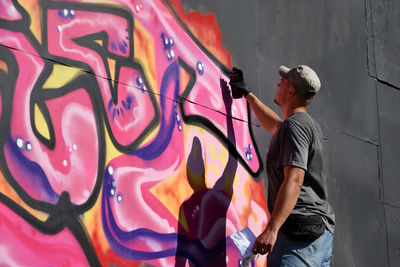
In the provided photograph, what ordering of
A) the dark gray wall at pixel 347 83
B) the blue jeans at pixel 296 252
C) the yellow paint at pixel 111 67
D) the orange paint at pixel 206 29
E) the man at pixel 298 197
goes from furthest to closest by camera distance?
the dark gray wall at pixel 347 83 < the orange paint at pixel 206 29 < the yellow paint at pixel 111 67 < the blue jeans at pixel 296 252 < the man at pixel 298 197

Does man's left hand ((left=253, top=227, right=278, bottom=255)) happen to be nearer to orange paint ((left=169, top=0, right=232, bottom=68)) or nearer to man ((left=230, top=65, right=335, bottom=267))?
man ((left=230, top=65, right=335, bottom=267))

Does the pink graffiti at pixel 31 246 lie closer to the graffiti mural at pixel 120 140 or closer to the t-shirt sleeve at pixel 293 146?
the graffiti mural at pixel 120 140

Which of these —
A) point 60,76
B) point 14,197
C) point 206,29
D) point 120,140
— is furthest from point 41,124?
point 206,29

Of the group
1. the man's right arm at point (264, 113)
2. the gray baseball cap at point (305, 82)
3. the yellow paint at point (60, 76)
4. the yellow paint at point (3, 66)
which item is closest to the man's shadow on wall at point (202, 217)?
the man's right arm at point (264, 113)

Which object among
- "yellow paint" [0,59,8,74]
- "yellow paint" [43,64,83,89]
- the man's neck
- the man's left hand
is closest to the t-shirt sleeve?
the man's neck

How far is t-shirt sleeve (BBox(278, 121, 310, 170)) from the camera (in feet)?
12.6

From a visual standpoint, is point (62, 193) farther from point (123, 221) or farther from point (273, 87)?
point (273, 87)

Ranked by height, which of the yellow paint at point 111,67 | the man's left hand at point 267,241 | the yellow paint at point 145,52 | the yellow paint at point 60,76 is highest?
the yellow paint at point 145,52

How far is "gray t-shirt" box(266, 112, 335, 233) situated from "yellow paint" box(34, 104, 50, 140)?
1.32 meters

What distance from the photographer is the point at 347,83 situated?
6070mm

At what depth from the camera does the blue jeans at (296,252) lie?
3854mm

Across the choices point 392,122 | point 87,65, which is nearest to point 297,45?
point 392,122

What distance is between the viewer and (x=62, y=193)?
3553mm

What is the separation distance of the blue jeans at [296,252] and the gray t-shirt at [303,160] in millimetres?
153
